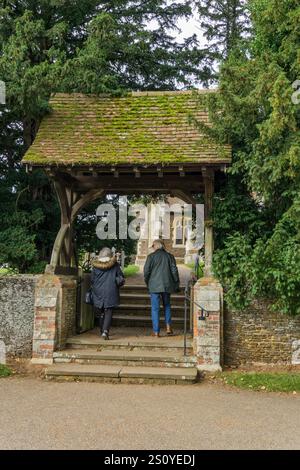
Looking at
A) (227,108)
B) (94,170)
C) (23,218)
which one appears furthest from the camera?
(23,218)

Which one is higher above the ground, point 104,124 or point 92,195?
point 104,124

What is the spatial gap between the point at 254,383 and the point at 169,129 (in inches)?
207

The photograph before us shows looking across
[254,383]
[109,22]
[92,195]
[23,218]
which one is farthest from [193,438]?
[109,22]

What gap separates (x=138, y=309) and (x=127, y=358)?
367cm

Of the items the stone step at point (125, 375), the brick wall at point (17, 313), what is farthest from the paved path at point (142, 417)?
the brick wall at point (17, 313)

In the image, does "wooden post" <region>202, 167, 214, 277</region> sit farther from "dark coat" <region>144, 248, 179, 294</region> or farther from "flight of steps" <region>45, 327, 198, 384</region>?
"flight of steps" <region>45, 327, 198, 384</region>

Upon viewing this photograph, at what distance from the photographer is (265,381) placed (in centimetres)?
815

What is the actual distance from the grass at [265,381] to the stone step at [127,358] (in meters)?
0.82

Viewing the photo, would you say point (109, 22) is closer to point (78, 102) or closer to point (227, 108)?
point (78, 102)

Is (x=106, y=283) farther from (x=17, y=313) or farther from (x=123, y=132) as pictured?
(x=123, y=132)

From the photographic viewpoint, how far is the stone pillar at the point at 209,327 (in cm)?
901

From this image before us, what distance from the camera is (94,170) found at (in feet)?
31.3

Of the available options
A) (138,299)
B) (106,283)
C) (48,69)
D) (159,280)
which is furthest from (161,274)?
(48,69)

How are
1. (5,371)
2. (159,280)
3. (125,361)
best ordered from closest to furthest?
(5,371)
(125,361)
(159,280)
